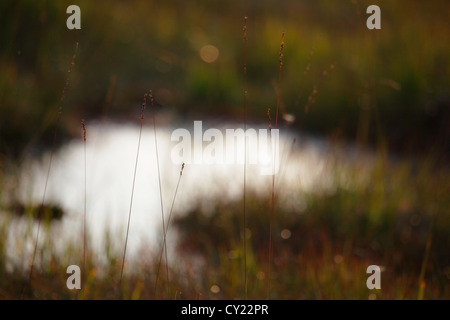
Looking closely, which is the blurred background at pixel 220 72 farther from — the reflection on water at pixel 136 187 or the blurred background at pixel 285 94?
the reflection on water at pixel 136 187

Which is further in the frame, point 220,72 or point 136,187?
point 220,72

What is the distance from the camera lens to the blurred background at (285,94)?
2361mm

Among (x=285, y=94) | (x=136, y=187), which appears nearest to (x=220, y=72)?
(x=285, y=94)

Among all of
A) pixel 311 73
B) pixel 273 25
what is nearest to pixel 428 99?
pixel 311 73

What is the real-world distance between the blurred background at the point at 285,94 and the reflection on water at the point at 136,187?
0.38 feet

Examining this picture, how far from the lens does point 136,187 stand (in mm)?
2883

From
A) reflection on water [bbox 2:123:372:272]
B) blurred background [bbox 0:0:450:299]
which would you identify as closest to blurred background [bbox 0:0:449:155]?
blurred background [bbox 0:0:450:299]

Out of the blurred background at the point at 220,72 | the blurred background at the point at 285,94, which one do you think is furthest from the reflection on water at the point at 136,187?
the blurred background at the point at 220,72

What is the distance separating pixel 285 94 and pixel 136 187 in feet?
6.05

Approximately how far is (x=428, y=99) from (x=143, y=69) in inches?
104

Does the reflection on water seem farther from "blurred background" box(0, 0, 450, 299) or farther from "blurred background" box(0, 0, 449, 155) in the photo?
"blurred background" box(0, 0, 449, 155)

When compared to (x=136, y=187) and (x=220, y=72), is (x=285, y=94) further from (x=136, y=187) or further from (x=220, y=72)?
(x=136, y=187)

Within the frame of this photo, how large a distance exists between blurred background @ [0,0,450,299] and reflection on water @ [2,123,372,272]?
115mm
